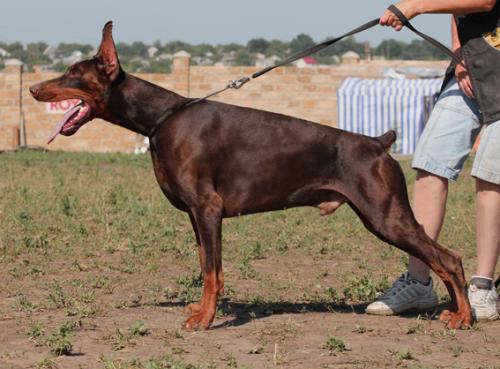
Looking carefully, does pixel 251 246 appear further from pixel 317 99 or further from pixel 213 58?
pixel 213 58

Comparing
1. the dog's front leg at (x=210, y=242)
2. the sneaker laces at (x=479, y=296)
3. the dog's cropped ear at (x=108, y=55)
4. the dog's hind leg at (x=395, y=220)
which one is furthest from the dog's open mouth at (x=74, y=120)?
the sneaker laces at (x=479, y=296)

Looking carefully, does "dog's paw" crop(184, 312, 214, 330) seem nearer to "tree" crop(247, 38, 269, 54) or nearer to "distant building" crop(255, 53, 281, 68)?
"distant building" crop(255, 53, 281, 68)

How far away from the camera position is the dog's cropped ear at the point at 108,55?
6254 mm

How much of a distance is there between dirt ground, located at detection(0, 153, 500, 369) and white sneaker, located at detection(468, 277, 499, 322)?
0.09 metres

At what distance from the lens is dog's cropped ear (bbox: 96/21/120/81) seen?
6.25 metres

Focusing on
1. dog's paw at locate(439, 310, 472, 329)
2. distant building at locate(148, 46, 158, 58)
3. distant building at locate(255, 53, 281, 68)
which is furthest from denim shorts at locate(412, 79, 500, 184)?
distant building at locate(148, 46, 158, 58)

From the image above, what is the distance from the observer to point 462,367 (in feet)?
17.2

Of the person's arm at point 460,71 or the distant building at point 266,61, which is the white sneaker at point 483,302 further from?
the distant building at point 266,61

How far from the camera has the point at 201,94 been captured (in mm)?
28469

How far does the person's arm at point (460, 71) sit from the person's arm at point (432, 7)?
1.18 feet

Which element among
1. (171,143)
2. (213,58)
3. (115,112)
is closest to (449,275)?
(171,143)

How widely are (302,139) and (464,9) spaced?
1.17 m

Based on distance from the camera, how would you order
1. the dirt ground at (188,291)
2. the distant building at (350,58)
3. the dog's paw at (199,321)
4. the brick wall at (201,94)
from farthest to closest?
the distant building at (350,58)
the brick wall at (201,94)
the dog's paw at (199,321)
the dirt ground at (188,291)

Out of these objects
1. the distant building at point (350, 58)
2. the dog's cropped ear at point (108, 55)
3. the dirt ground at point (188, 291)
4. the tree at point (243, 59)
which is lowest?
the dirt ground at point (188, 291)
